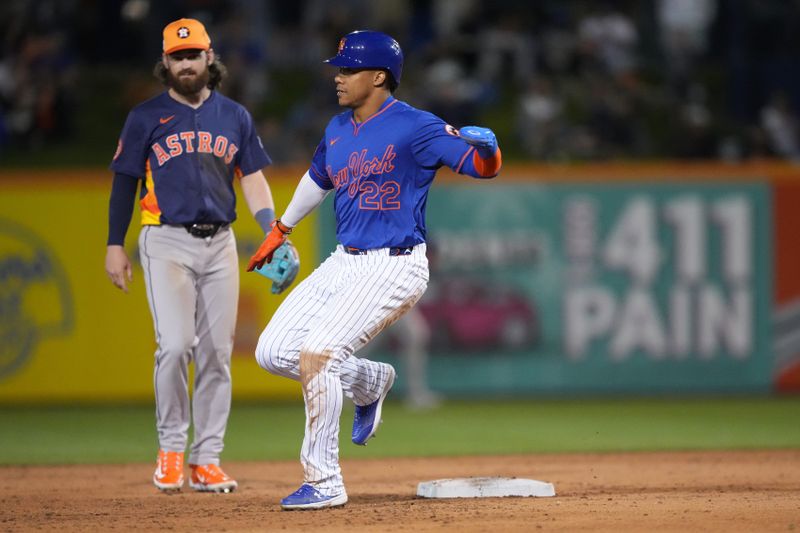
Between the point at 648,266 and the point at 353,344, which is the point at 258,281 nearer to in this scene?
the point at 648,266

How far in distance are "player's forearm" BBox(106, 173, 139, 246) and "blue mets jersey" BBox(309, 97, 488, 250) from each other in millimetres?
1391

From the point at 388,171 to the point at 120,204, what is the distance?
175 cm

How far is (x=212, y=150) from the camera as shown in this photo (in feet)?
22.6

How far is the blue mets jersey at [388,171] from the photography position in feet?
19.7

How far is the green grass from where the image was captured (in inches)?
362

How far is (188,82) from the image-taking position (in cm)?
683

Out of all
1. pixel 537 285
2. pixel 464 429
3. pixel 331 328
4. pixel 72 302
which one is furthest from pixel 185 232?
pixel 537 285

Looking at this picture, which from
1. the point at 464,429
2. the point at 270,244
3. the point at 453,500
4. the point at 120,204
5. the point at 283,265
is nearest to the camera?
the point at 453,500

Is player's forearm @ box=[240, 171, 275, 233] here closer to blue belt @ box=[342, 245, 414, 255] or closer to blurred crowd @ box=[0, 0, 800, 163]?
blue belt @ box=[342, 245, 414, 255]

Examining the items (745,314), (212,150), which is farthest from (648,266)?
(212,150)

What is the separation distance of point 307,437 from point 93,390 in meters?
6.83

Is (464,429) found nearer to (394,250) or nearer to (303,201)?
(303,201)

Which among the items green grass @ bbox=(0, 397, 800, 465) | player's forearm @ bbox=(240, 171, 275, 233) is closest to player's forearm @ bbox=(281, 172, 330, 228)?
player's forearm @ bbox=(240, 171, 275, 233)

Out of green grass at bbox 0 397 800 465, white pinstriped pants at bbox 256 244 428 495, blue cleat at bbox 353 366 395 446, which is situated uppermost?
white pinstriped pants at bbox 256 244 428 495
